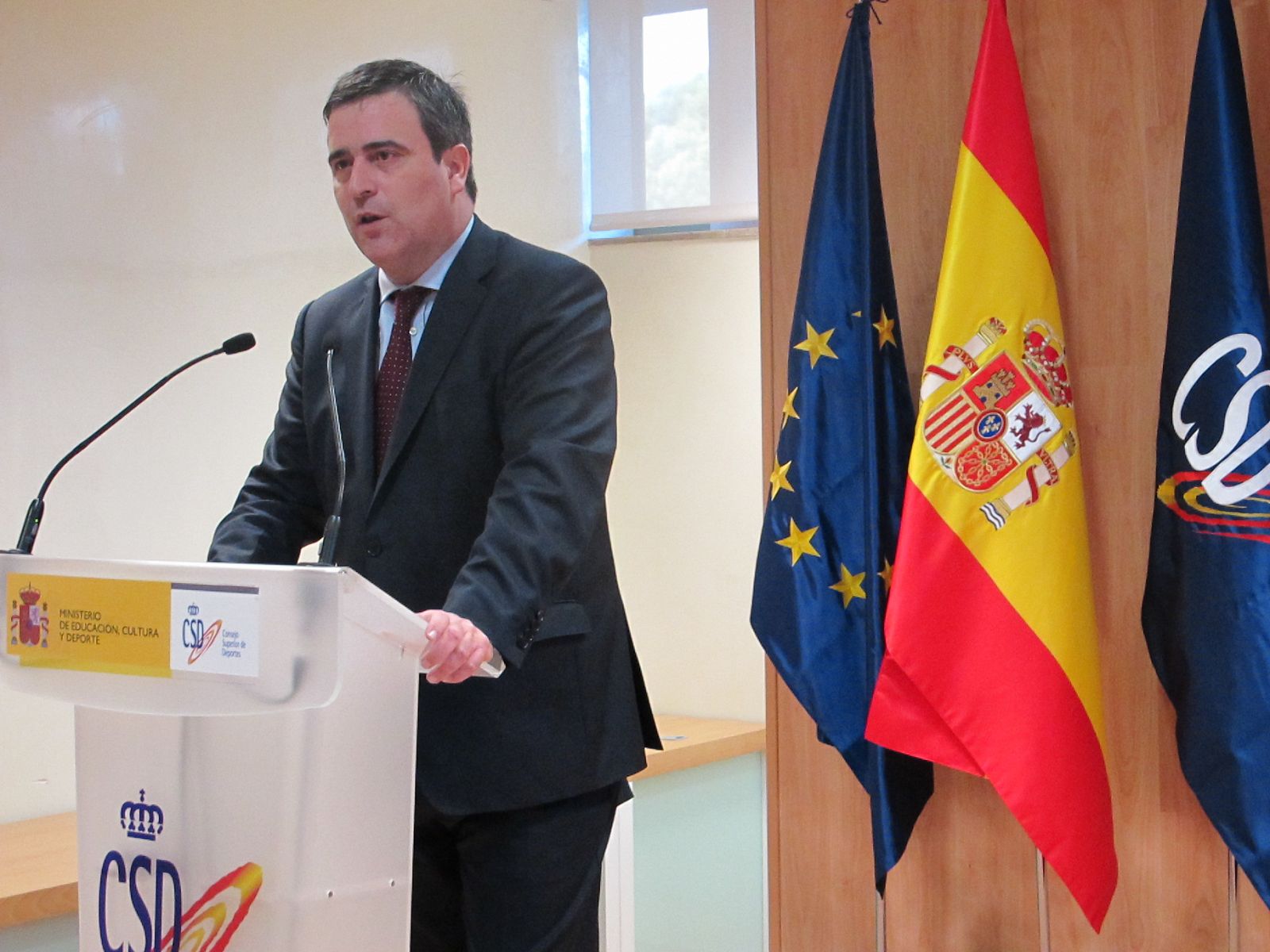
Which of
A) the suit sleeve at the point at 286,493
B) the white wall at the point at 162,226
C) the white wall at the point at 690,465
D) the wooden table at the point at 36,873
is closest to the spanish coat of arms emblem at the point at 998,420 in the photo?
the suit sleeve at the point at 286,493

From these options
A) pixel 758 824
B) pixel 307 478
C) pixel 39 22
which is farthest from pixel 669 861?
pixel 39 22

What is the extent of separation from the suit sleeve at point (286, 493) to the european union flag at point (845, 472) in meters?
0.76

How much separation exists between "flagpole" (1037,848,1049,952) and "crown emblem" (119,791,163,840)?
1393 mm

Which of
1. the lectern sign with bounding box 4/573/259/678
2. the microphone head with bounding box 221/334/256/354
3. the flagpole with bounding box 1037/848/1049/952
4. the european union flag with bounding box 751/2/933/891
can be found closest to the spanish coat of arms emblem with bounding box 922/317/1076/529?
the european union flag with bounding box 751/2/933/891

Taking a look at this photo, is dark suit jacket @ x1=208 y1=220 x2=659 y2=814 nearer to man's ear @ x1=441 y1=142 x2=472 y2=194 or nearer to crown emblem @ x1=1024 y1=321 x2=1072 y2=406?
man's ear @ x1=441 y1=142 x2=472 y2=194

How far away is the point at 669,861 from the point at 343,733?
8.86 ft

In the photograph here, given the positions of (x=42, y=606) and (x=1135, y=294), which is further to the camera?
(x=1135, y=294)

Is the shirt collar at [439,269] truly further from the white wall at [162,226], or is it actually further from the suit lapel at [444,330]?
the white wall at [162,226]

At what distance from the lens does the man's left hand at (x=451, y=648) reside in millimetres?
1334

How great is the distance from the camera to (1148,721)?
7.11 ft

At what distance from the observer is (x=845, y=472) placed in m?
2.25

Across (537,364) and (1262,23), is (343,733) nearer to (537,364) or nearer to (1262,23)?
(537,364)

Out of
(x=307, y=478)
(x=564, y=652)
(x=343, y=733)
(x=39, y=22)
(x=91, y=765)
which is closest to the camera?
(x=343, y=733)

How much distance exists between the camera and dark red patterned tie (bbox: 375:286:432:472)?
178 cm
